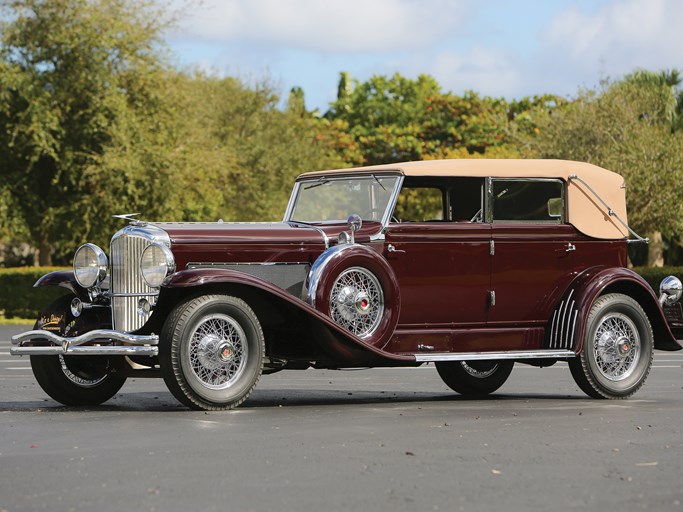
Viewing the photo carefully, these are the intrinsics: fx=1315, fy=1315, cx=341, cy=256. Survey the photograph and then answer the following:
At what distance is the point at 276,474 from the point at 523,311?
530 centimetres

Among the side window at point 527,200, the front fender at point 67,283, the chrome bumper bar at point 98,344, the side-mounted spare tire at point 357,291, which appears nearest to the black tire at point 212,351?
the chrome bumper bar at point 98,344

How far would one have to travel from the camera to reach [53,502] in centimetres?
620

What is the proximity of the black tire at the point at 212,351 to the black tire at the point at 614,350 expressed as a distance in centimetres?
319

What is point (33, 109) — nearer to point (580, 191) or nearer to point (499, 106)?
point (580, 191)

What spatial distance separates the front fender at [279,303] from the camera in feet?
33.1

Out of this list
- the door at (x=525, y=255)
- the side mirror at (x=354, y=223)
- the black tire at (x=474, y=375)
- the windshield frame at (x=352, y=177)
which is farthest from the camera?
the black tire at (x=474, y=375)

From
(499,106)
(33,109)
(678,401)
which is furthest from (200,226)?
(499,106)

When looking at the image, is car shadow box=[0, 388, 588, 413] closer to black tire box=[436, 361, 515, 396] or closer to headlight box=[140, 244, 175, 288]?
black tire box=[436, 361, 515, 396]

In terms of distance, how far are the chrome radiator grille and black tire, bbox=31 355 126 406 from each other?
40 centimetres

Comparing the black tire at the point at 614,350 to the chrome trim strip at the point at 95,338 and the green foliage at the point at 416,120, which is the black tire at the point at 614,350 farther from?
the green foliage at the point at 416,120

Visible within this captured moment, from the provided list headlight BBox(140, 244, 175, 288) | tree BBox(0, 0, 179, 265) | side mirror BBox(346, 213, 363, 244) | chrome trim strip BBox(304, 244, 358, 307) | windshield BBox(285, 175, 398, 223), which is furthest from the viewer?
tree BBox(0, 0, 179, 265)

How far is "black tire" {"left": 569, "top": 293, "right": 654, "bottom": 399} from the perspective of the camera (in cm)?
1176

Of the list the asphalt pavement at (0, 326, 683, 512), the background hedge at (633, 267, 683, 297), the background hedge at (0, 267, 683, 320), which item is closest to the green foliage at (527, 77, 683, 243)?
the background hedge at (633, 267, 683, 297)

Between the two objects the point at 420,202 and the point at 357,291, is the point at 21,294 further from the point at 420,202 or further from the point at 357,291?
the point at 357,291
